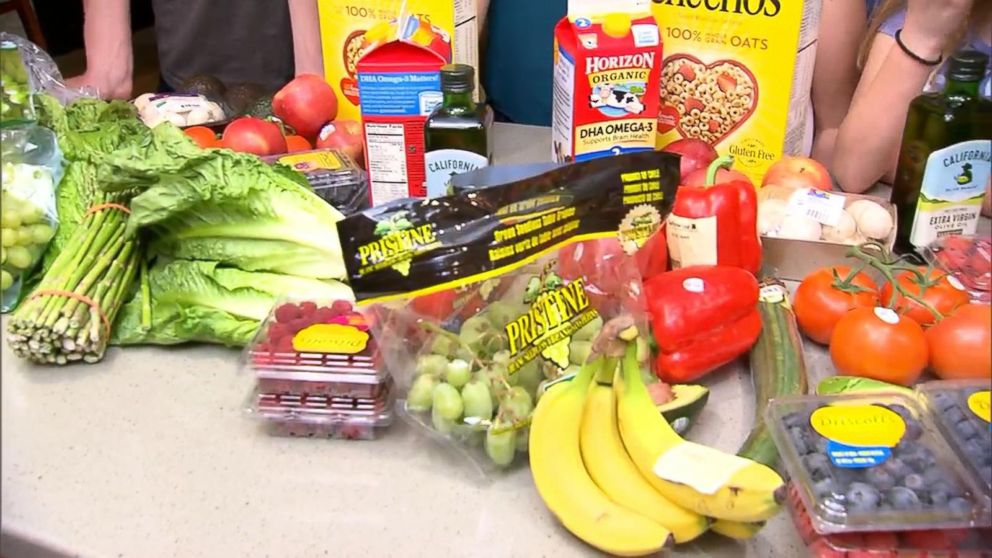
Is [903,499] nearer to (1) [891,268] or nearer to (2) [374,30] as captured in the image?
(1) [891,268]

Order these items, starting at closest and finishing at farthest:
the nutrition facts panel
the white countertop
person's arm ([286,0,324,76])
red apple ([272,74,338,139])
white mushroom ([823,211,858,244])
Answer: the white countertop < white mushroom ([823,211,858,244]) < the nutrition facts panel < red apple ([272,74,338,139]) < person's arm ([286,0,324,76])

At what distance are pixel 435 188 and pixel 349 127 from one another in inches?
13.8

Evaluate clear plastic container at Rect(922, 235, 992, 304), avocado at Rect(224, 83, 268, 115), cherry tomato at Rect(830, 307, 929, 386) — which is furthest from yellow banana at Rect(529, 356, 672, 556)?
avocado at Rect(224, 83, 268, 115)

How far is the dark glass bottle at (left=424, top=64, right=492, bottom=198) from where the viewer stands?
1.11m

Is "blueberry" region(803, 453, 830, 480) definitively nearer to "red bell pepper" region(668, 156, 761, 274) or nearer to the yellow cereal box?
"red bell pepper" region(668, 156, 761, 274)

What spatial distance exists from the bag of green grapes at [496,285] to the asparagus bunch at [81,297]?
371 mm

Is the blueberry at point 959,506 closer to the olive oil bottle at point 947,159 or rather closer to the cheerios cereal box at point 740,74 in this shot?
the olive oil bottle at point 947,159

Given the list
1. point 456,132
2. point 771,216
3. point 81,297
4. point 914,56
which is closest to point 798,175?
point 771,216

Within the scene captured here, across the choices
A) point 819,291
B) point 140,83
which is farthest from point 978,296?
point 140,83

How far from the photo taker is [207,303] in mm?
1037

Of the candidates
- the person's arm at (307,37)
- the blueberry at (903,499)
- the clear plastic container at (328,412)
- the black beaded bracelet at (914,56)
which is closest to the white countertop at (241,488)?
the clear plastic container at (328,412)

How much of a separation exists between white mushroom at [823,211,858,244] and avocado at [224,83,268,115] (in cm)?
97

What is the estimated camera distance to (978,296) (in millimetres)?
910

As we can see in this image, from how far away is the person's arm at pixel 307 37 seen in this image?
167 cm
